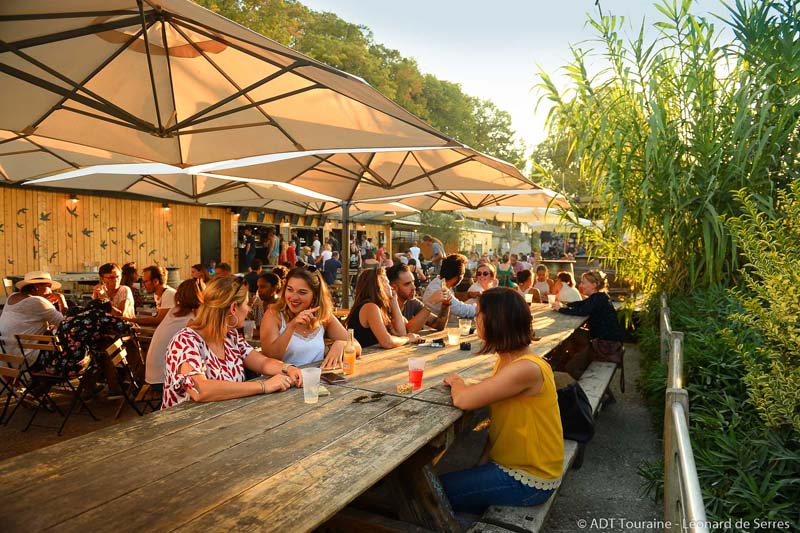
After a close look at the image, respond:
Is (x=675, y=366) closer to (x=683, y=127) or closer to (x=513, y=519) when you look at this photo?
(x=513, y=519)

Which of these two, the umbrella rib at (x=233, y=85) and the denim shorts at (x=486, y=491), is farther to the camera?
the umbrella rib at (x=233, y=85)

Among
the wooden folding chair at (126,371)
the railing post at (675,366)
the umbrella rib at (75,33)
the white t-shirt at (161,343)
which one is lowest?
the wooden folding chair at (126,371)

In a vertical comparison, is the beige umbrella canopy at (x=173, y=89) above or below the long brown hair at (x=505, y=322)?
above

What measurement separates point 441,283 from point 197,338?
3.45m

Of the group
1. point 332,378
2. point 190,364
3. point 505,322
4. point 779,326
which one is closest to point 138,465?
point 190,364

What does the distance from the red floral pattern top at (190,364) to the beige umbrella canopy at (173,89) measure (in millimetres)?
1553

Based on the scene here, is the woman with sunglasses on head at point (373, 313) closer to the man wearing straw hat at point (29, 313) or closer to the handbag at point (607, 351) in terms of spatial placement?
the handbag at point (607, 351)

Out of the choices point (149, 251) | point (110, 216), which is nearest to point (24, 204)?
point (110, 216)

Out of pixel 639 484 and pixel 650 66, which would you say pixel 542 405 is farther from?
pixel 650 66

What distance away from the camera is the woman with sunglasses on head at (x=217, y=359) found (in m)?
2.46

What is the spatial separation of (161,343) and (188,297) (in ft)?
1.44

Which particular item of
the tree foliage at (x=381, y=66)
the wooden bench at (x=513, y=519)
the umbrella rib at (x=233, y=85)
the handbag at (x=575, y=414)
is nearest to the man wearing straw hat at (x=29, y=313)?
the umbrella rib at (x=233, y=85)

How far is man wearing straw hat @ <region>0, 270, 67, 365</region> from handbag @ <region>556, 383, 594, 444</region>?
4.47 m

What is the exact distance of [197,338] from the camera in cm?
263
